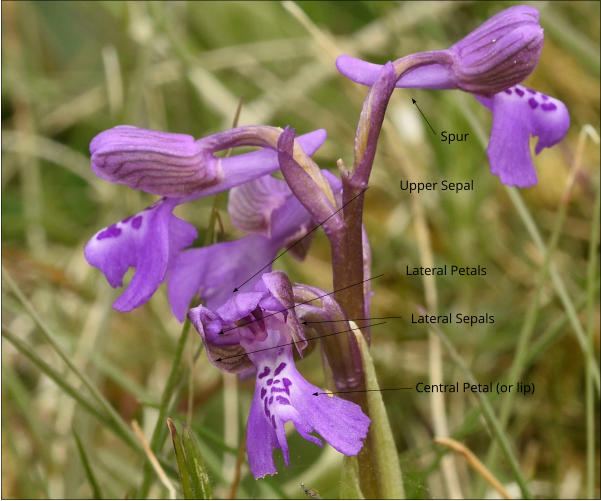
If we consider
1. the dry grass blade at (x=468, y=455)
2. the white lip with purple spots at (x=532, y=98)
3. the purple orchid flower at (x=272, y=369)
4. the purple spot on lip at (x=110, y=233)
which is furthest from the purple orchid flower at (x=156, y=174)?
the dry grass blade at (x=468, y=455)

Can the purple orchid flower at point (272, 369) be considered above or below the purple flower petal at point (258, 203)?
below

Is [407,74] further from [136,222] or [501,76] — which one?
[136,222]

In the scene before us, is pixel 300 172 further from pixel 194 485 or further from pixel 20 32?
pixel 20 32

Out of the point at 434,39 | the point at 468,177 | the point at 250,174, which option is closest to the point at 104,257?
the point at 250,174

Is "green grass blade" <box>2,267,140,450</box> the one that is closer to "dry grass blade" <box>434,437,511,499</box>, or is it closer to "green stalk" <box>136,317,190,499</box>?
"green stalk" <box>136,317,190,499</box>

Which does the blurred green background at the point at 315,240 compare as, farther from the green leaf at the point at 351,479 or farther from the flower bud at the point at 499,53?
the flower bud at the point at 499,53

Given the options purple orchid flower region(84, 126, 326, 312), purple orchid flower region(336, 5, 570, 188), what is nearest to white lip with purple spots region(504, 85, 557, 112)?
purple orchid flower region(336, 5, 570, 188)

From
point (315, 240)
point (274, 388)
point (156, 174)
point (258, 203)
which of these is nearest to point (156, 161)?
point (156, 174)
